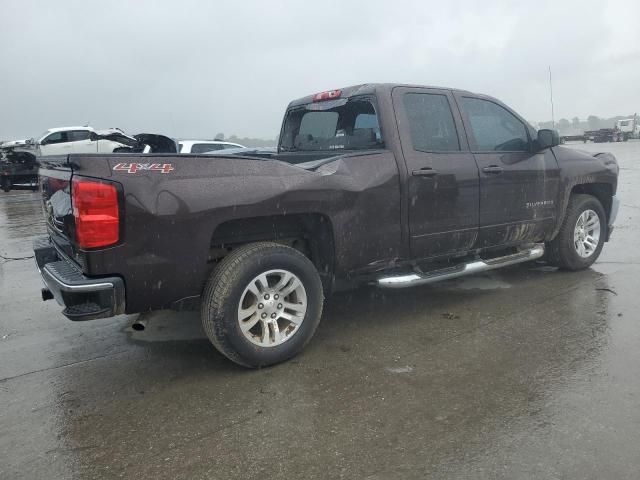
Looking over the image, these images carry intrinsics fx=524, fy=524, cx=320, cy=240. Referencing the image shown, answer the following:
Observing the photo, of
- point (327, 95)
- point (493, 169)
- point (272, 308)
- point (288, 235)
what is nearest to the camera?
point (272, 308)

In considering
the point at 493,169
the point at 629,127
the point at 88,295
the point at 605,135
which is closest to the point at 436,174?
the point at 493,169

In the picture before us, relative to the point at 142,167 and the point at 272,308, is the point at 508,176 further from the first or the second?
the point at 142,167

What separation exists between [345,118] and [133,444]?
299cm

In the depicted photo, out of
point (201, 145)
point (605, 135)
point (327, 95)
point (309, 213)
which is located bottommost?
point (309, 213)

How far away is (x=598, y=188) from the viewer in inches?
225

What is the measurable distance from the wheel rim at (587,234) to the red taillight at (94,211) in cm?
455

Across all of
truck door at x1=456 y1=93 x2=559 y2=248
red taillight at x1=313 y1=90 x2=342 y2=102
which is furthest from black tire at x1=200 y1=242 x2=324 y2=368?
truck door at x1=456 y1=93 x2=559 y2=248

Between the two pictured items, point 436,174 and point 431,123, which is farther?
point 431,123

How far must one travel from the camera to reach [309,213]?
11.8 feet

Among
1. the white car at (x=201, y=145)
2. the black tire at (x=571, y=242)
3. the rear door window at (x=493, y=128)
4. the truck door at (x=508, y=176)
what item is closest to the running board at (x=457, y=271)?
the truck door at (x=508, y=176)

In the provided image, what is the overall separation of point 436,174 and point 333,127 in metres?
1.09

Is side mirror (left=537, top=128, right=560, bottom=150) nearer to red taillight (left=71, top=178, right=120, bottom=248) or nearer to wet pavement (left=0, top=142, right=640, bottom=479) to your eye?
wet pavement (left=0, top=142, right=640, bottom=479)

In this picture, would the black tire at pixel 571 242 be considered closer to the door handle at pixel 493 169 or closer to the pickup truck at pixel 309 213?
the pickup truck at pixel 309 213

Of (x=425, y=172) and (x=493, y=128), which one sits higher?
(x=493, y=128)
